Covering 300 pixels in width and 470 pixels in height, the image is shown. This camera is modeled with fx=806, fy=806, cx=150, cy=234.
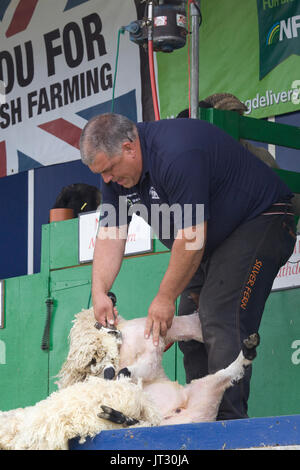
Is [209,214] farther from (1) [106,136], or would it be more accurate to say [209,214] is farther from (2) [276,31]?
(2) [276,31]

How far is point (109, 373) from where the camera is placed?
3387 millimetres

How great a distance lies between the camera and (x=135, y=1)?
707cm

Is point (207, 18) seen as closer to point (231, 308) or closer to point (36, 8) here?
point (36, 8)

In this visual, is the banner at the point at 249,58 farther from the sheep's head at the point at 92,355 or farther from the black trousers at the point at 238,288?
the sheep's head at the point at 92,355

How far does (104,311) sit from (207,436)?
138 cm

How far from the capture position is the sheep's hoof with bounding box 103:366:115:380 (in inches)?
133

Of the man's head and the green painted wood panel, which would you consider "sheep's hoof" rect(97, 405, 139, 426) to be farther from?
the green painted wood panel

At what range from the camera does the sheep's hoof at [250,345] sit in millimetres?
3312

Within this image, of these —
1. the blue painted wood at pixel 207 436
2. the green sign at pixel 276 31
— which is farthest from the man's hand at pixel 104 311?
the green sign at pixel 276 31

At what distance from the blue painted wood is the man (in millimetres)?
948

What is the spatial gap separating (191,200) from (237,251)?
1.33 feet

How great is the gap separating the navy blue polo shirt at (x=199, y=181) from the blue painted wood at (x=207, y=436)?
1.14 meters

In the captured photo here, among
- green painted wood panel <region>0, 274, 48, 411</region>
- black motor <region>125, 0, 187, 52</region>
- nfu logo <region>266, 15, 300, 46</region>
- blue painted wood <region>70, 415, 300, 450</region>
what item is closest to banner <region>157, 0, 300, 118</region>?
nfu logo <region>266, 15, 300, 46</region>
